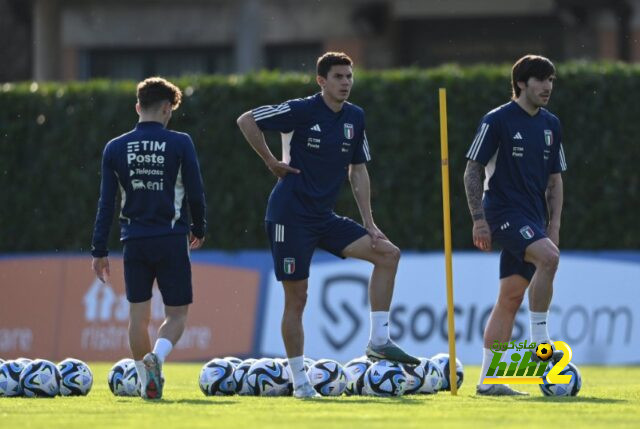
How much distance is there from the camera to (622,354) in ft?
57.6

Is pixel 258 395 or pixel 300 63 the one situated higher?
pixel 300 63

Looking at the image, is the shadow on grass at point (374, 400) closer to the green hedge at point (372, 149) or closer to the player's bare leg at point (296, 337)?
the player's bare leg at point (296, 337)

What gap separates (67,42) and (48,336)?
40.5 feet

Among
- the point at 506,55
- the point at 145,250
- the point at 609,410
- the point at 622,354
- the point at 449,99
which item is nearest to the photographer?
the point at 609,410

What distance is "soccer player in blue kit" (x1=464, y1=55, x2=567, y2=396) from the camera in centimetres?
1112

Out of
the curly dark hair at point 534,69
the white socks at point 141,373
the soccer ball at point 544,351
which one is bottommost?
the white socks at point 141,373

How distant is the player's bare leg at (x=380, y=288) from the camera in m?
11.2

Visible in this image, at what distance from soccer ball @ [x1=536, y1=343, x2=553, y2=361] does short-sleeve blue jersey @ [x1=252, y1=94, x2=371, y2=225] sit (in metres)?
1.78

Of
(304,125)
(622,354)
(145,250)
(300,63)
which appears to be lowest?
(622,354)

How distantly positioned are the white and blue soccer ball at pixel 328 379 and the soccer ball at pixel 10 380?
2.17 m

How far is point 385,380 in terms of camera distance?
36.8 ft

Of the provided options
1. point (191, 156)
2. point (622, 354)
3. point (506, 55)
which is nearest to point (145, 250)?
point (191, 156)

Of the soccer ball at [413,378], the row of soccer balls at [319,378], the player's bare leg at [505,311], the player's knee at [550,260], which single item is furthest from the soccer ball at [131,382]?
the player's knee at [550,260]

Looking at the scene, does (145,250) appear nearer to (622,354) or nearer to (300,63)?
(622,354)
